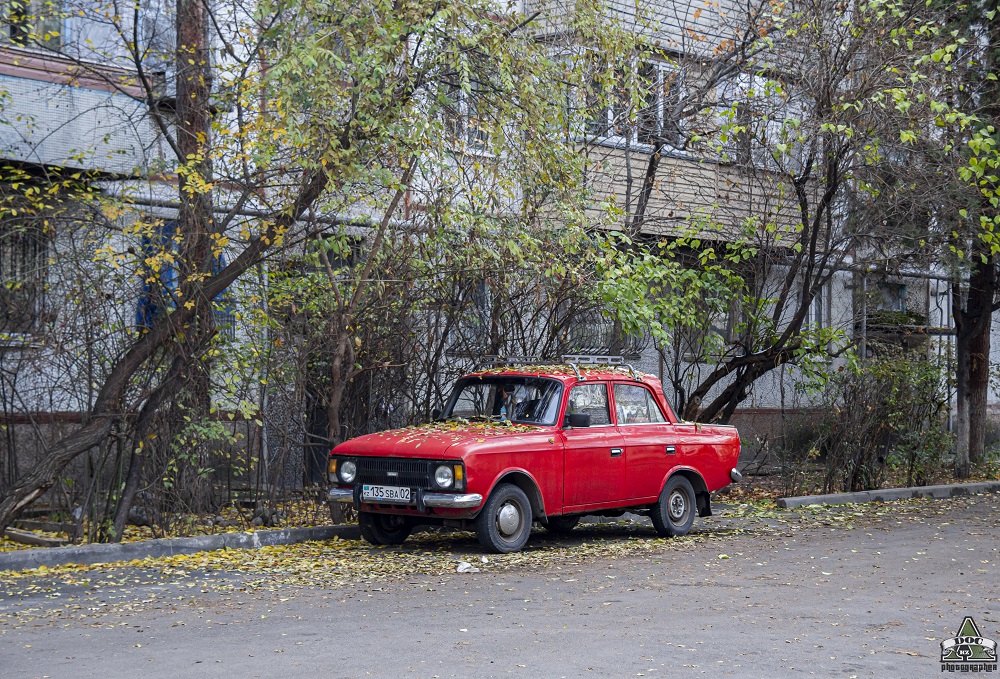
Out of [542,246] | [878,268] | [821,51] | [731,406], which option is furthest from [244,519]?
[878,268]

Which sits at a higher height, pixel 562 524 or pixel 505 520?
pixel 505 520

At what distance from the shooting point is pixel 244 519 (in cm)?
1280

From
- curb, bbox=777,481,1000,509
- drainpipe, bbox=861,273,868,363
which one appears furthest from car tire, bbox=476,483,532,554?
drainpipe, bbox=861,273,868,363

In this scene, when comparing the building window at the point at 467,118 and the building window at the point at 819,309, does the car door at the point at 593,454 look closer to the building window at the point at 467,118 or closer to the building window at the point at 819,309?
the building window at the point at 467,118

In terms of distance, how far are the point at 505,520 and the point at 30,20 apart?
289 inches

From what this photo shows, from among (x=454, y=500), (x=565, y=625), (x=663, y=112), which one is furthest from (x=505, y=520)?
(x=663, y=112)

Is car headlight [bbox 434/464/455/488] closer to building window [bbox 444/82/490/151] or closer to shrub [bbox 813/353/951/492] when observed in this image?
building window [bbox 444/82/490/151]

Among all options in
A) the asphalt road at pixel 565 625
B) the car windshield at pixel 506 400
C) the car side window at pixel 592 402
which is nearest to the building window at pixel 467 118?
the car windshield at pixel 506 400

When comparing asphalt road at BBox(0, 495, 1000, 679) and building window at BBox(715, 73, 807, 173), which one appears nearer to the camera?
asphalt road at BBox(0, 495, 1000, 679)

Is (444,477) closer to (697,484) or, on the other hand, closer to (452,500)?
(452,500)

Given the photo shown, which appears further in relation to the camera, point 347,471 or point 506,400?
point 506,400

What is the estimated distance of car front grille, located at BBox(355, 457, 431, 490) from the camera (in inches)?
441

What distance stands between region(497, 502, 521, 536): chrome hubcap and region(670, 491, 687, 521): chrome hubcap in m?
2.40

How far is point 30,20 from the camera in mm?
12688
